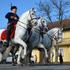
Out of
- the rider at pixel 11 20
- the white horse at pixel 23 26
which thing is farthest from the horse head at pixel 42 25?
the white horse at pixel 23 26

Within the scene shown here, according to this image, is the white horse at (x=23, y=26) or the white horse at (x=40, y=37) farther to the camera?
the white horse at (x=40, y=37)

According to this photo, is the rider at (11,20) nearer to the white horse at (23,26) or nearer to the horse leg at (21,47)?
the white horse at (23,26)

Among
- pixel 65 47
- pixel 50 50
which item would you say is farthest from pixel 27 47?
pixel 65 47

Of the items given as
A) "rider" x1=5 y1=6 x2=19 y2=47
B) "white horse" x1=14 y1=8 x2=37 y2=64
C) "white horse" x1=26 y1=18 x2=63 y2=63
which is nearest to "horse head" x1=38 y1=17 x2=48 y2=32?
"white horse" x1=26 y1=18 x2=63 y2=63

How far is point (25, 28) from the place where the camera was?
1359 cm

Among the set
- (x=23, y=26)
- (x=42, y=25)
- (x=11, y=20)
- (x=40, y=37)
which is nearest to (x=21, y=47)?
(x=23, y=26)

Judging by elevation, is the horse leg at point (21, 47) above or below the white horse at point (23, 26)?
below

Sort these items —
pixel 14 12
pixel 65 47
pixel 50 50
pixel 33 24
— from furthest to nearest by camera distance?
1. pixel 65 47
2. pixel 50 50
3. pixel 14 12
4. pixel 33 24

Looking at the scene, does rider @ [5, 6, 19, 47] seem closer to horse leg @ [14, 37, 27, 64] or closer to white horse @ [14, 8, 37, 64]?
white horse @ [14, 8, 37, 64]

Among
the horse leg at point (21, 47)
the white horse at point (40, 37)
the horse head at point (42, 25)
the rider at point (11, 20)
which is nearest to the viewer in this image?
the horse leg at point (21, 47)

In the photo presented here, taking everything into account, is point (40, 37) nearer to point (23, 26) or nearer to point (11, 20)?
point (11, 20)

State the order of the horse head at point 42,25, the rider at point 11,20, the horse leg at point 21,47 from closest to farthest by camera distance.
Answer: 1. the horse leg at point 21,47
2. the rider at point 11,20
3. the horse head at point 42,25

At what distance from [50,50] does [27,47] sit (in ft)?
10.7

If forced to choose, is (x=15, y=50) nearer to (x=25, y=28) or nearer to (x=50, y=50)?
(x=25, y=28)
